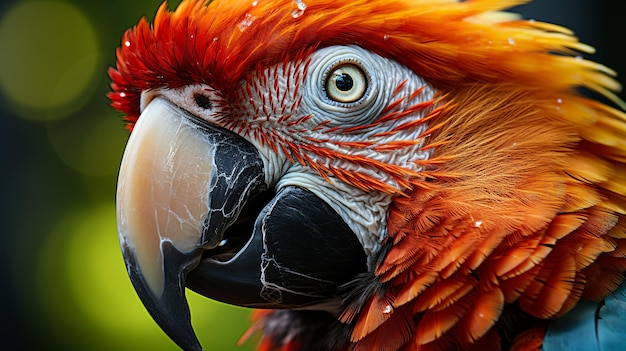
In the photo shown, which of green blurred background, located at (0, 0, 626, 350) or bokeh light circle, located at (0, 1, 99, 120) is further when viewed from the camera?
bokeh light circle, located at (0, 1, 99, 120)

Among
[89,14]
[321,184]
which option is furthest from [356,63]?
[89,14]

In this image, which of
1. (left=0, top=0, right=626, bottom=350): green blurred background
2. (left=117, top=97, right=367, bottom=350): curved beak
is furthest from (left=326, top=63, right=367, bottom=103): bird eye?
(left=0, top=0, right=626, bottom=350): green blurred background

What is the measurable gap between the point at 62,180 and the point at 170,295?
226cm

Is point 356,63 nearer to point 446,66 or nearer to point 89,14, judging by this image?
point 446,66

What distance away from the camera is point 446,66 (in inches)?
40.1

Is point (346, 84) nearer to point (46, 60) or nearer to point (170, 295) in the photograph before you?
point (170, 295)

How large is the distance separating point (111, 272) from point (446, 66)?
84.9 inches

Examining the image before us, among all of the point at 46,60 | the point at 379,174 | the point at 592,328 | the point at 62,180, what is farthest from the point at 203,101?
the point at 46,60

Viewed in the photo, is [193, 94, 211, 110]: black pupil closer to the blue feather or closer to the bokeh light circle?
the blue feather

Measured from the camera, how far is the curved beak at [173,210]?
0.95 m

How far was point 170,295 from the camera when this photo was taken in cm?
96

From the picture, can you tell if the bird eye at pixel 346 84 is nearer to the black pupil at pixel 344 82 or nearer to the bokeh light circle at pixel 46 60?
the black pupil at pixel 344 82

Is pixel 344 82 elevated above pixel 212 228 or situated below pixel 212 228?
above

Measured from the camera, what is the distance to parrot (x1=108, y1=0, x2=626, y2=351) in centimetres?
95
